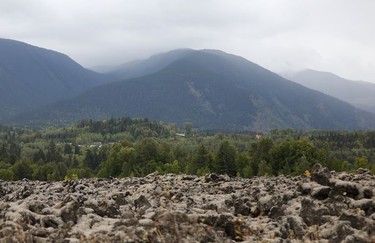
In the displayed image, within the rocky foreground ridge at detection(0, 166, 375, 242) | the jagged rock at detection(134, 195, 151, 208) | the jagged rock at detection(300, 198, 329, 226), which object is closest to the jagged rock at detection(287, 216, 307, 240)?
the rocky foreground ridge at detection(0, 166, 375, 242)

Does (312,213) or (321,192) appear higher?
(321,192)

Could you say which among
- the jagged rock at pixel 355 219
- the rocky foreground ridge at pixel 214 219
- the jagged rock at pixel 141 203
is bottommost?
the jagged rock at pixel 141 203

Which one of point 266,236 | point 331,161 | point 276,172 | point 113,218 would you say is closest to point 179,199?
point 113,218

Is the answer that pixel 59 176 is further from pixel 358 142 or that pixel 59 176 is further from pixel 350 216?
pixel 358 142

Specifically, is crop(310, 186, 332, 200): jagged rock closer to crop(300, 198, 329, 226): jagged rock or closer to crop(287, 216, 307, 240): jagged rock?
crop(300, 198, 329, 226): jagged rock

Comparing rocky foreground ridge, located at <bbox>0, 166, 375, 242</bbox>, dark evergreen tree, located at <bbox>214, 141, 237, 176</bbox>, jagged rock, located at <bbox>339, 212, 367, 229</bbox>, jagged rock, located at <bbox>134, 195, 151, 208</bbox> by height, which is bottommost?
dark evergreen tree, located at <bbox>214, 141, 237, 176</bbox>

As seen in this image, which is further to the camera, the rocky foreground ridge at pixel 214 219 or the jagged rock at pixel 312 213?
the jagged rock at pixel 312 213

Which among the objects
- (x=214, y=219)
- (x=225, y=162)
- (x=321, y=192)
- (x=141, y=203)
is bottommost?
(x=225, y=162)

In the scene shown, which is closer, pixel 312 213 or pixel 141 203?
pixel 312 213

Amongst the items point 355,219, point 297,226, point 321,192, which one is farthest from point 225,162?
point 355,219

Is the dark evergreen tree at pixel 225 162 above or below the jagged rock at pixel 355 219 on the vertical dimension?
below

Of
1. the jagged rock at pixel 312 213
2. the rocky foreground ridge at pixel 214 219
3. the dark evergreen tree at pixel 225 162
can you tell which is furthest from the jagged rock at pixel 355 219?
the dark evergreen tree at pixel 225 162

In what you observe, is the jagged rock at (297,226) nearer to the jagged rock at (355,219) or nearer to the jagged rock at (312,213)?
the jagged rock at (312,213)

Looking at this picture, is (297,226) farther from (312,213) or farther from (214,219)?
(214,219)
